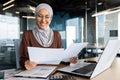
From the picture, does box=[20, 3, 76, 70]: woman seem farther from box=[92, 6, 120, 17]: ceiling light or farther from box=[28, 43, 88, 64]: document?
box=[92, 6, 120, 17]: ceiling light

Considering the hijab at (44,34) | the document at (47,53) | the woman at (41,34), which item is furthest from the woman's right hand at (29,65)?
the hijab at (44,34)

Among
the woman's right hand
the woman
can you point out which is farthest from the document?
the woman

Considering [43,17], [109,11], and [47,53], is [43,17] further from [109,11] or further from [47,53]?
[109,11]

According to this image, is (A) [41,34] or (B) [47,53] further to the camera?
(A) [41,34]

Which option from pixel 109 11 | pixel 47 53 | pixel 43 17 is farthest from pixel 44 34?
pixel 109 11

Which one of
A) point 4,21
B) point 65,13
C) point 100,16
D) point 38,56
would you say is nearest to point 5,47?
point 4,21

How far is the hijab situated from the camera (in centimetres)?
143

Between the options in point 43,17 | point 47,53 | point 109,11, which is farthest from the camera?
point 109,11

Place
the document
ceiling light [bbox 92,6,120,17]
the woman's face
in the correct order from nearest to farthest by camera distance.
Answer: the document < the woman's face < ceiling light [bbox 92,6,120,17]

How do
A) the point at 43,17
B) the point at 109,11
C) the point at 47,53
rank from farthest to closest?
the point at 109,11 → the point at 43,17 → the point at 47,53

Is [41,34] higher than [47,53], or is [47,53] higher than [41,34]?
[41,34]

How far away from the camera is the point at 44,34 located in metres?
1.50

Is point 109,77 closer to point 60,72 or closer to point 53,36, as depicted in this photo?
point 60,72

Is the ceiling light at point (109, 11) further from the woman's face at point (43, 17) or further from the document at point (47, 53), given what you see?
the document at point (47, 53)
